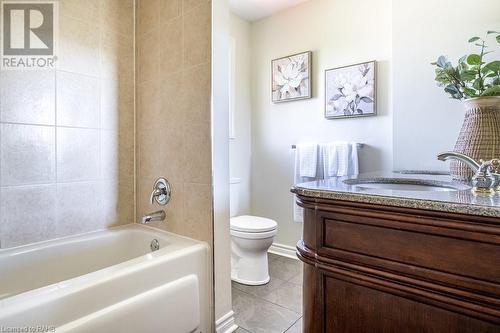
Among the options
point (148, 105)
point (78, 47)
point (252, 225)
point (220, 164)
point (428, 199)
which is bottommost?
point (252, 225)

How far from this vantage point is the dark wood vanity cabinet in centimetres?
64

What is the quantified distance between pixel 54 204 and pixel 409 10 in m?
2.47

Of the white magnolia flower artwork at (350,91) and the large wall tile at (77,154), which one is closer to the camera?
the large wall tile at (77,154)

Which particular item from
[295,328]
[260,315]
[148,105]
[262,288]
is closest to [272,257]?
[262,288]

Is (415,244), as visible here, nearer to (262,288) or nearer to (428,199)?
(428,199)

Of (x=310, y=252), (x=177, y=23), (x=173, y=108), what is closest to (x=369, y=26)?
(x=177, y=23)

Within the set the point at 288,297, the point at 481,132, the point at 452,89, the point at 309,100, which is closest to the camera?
the point at 481,132

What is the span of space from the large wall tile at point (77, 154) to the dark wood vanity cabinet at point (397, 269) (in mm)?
1363

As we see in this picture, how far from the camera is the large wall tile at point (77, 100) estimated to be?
1528 millimetres

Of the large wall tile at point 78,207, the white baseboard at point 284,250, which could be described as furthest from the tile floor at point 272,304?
the large wall tile at point 78,207

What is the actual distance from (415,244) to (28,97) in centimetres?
181

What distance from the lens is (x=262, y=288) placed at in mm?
2049

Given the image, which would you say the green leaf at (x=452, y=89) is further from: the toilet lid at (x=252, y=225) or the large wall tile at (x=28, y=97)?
the large wall tile at (x=28, y=97)

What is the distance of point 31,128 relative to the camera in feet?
4.66
